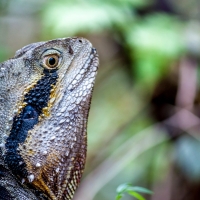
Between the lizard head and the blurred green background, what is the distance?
271cm

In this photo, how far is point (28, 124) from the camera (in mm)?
2307

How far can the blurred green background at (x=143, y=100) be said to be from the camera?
17.6 ft

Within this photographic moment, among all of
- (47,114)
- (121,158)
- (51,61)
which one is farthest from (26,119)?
(121,158)

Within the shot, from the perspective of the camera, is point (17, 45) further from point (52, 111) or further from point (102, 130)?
point (52, 111)

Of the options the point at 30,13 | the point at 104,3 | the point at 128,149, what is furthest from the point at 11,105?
the point at 30,13

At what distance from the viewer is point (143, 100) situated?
20.7 ft

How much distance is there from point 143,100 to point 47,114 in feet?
13.2

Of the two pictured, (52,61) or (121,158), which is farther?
(121,158)

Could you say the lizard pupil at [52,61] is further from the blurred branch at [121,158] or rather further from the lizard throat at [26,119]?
the blurred branch at [121,158]

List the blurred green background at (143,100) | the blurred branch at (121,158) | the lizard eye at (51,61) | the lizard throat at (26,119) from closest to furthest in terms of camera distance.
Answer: the lizard throat at (26,119), the lizard eye at (51,61), the blurred branch at (121,158), the blurred green background at (143,100)

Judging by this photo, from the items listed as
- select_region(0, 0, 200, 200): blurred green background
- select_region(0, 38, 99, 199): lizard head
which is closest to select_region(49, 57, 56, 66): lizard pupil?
select_region(0, 38, 99, 199): lizard head

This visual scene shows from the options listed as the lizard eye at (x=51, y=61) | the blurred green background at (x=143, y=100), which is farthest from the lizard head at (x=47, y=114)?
the blurred green background at (x=143, y=100)

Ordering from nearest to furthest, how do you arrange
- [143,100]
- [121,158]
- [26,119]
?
[26,119]
[121,158]
[143,100]

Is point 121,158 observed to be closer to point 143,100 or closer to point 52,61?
point 143,100
